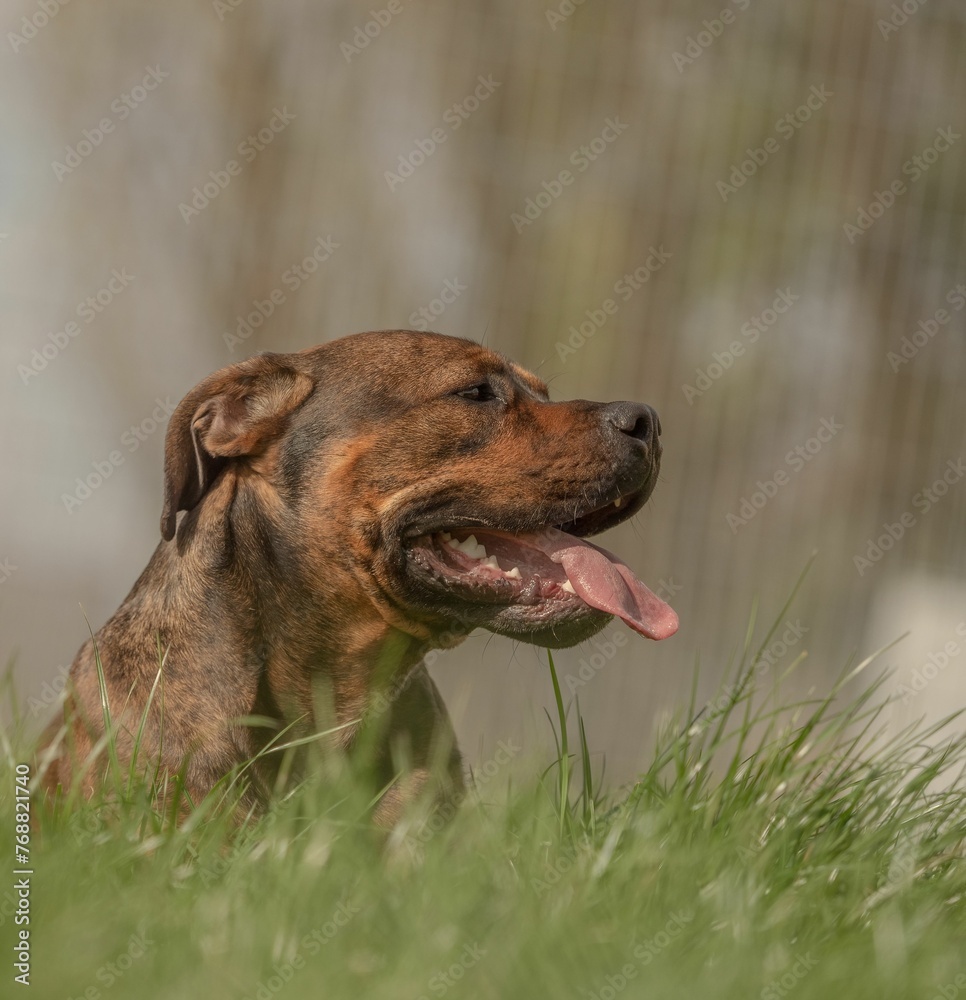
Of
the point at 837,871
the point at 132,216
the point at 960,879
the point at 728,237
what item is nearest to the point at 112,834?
the point at 837,871

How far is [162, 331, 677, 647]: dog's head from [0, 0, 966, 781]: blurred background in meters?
2.90

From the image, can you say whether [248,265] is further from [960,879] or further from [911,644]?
[960,879]

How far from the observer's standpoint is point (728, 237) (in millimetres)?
7336

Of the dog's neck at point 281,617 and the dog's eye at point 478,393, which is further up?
the dog's eye at point 478,393

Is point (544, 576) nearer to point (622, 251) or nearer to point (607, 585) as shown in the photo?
point (607, 585)

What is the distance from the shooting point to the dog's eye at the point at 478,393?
4234 mm

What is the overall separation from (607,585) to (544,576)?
219mm

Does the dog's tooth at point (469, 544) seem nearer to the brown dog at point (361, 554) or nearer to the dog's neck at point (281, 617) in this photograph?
the brown dog at point (361, 554)

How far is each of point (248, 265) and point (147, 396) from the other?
38.4 inches

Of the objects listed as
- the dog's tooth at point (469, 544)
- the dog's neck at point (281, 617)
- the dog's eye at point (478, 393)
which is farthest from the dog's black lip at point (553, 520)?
the dog's eye at point (478, 393)

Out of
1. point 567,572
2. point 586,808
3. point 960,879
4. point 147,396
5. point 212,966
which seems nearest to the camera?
point 212,966

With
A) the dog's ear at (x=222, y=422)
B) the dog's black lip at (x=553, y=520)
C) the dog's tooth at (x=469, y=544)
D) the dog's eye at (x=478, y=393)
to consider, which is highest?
the dog's eye at (x=478, y=393)

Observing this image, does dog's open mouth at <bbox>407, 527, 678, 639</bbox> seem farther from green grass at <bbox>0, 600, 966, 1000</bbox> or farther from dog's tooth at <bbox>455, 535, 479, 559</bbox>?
green grass at <bbox>0, 600, 966, 1000</bbox>

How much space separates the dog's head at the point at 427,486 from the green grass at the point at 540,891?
2.15ft
